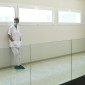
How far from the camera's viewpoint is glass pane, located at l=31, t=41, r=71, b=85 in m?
4.44

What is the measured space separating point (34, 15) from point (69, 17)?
2.01 m

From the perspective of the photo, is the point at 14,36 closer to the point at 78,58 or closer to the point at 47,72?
the point at 47,72

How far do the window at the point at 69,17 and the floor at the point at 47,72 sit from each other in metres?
2.47

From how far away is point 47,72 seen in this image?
4.79 meters

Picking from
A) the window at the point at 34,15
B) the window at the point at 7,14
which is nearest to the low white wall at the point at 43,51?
the window at the point at 7,14

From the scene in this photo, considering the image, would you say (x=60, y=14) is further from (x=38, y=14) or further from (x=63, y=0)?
(x=38, y=14)

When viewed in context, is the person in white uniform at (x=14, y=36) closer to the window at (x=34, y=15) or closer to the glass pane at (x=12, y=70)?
the glass pane at (x=12, y=70)

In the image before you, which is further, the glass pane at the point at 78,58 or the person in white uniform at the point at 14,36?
the person in white uniform at the point at 14,36

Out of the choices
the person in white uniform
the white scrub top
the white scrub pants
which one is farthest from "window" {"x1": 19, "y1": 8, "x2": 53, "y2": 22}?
the white scrub pants

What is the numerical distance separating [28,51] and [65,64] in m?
1.08

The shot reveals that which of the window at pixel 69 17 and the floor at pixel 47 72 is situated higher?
the window at pixel 69 17

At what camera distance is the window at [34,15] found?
6216 millimetres

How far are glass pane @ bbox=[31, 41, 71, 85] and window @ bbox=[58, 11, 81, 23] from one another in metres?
1.86

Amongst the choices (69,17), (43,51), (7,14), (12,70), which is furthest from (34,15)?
(12,70)
